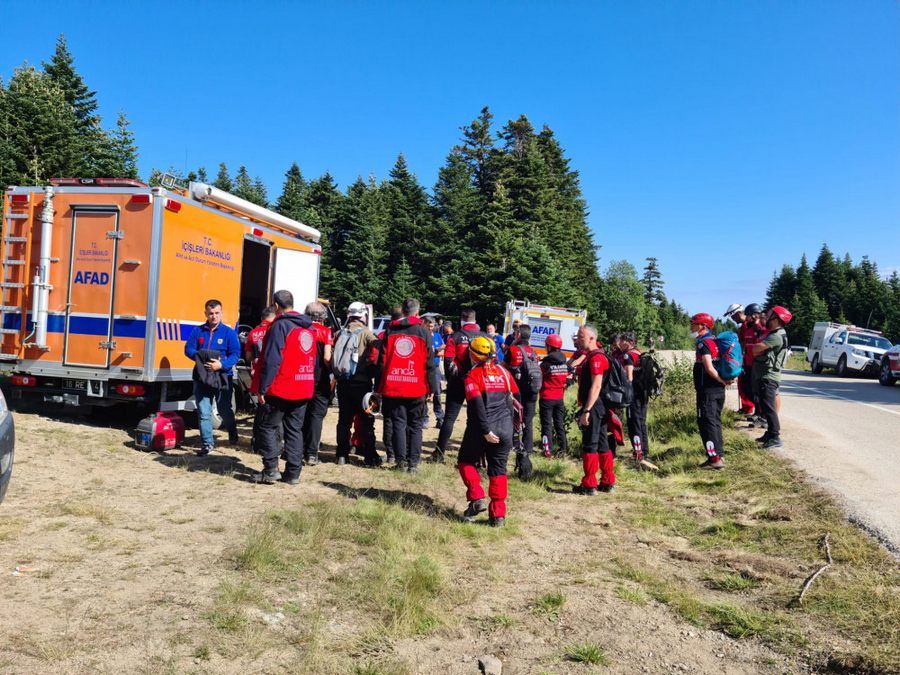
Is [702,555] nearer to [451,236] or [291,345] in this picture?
[291,345]

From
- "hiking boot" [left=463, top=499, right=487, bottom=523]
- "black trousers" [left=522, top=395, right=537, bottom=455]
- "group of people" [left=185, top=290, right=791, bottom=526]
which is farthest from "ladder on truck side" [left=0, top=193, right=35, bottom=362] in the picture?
"black trousers" [left=522, top=395, right=537, bottom=455]

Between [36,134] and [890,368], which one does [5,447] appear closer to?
[890,368]

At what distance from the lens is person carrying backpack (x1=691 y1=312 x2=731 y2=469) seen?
24.9ft

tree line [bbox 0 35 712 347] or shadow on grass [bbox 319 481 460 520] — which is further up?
tree line [bbox 0 35 712 347]

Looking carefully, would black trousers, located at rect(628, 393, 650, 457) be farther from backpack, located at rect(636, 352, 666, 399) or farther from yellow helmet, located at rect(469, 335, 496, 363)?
yellow helmet, located at rect(469, 335, 496, 363)

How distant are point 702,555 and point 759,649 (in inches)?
66.7

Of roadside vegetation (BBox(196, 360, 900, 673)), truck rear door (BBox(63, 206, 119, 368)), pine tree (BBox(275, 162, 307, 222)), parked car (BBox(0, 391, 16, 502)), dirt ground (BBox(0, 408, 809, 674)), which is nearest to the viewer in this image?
dirt ground (BBox(0, 408, 809, 674))

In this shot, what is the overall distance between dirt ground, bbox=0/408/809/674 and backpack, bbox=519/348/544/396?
163cm

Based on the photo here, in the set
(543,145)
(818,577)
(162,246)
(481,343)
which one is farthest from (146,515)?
(543,145)

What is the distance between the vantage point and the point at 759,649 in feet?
11.7

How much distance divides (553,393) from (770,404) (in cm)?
295

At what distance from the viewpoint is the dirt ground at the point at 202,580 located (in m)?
3.25

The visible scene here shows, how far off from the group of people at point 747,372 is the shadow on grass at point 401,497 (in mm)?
3703

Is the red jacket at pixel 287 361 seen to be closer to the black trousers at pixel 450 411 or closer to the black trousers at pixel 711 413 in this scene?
the black trousers at pixel 450 411
